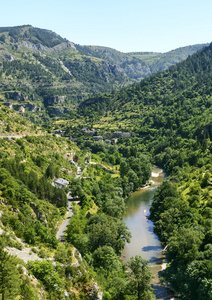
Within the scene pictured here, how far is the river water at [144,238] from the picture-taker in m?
57.3

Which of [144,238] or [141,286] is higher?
[141,286]

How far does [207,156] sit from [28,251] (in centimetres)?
9609

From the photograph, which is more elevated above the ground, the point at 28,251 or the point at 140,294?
the point at 28,251

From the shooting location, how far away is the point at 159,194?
9106 centimetres

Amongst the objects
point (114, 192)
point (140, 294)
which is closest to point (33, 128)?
point (114, 192)

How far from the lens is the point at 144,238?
245 feet

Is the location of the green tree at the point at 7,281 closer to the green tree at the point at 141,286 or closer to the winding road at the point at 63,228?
the green tree at the point at 141,286

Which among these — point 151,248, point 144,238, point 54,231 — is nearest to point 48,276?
point 54,231

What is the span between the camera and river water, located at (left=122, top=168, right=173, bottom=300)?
57.3m

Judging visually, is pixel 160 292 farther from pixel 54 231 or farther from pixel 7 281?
pixel 7 281

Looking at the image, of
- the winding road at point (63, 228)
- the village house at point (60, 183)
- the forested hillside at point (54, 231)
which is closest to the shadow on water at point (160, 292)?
the forested hillside at point (54, 231)

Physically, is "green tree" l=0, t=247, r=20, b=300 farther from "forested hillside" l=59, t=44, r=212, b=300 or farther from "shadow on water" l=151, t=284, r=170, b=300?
"shadow on water" l=151, t=284, r=170, b=300

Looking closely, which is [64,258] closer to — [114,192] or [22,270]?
[22,270]

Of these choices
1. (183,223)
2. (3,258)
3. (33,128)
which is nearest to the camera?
(3,258)
